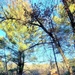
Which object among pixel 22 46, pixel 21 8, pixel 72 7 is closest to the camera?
pixel 72 7

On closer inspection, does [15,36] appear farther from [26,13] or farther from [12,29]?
[26,13]

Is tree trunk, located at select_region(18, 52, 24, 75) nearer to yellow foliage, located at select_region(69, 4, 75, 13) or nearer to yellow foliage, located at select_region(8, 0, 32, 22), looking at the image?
yellow foliage, located at select_region(8, 0, 32, 22)

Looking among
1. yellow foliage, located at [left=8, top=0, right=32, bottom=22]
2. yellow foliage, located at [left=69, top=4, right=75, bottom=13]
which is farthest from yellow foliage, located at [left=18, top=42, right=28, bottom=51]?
yellow foliage, located at [left=69, top=4, right=75, bottom=13]

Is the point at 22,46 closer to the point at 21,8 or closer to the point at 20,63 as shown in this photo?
the point at 20,63

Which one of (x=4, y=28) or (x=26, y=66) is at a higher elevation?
(x=4, y=28)

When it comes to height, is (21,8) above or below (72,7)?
above

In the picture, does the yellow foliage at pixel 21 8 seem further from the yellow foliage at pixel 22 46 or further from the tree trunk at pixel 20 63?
the tree trunk at pixel 20 63

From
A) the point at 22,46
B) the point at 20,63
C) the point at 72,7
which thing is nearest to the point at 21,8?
the point at 72,7

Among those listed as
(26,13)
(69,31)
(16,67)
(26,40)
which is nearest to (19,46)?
(26,40)

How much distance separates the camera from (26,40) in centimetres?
3662

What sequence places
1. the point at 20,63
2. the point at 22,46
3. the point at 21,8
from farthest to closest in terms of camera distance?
the point at 20,63 → the point at 22,46 → the point at 21,8

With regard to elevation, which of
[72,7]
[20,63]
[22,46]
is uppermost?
[22,46]

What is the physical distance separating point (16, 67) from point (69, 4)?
80.5 ft

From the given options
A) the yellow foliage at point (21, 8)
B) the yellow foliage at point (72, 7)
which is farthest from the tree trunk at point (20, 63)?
the yellow foliage at point (72, 7)
